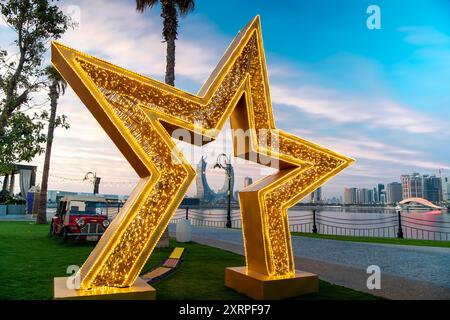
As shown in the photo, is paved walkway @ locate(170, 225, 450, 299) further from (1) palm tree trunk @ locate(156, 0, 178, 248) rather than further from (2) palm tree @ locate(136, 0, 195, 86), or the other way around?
(2) palm tree @ locate(136, 0, 195, 86)

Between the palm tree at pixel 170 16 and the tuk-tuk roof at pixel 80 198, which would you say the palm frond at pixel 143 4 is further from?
the tuk-tuk roof at pixel 80 198

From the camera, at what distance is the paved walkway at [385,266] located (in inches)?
265

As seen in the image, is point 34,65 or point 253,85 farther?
point 34,65

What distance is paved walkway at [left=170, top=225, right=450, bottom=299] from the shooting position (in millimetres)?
6727

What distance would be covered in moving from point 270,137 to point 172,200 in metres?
2.30

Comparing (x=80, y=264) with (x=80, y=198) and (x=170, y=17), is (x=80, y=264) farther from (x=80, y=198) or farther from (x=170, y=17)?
(x=170, y=17)

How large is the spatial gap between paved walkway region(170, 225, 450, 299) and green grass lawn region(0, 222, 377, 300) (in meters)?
0.82

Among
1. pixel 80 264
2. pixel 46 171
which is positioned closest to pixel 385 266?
pixel 80 264

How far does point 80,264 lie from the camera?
894cm

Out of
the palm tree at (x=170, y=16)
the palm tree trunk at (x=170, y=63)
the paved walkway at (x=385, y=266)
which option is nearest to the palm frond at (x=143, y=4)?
the palm tree at (x=170, y=16)

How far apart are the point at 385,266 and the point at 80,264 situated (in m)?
8.40

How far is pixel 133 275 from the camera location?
4812 mm
